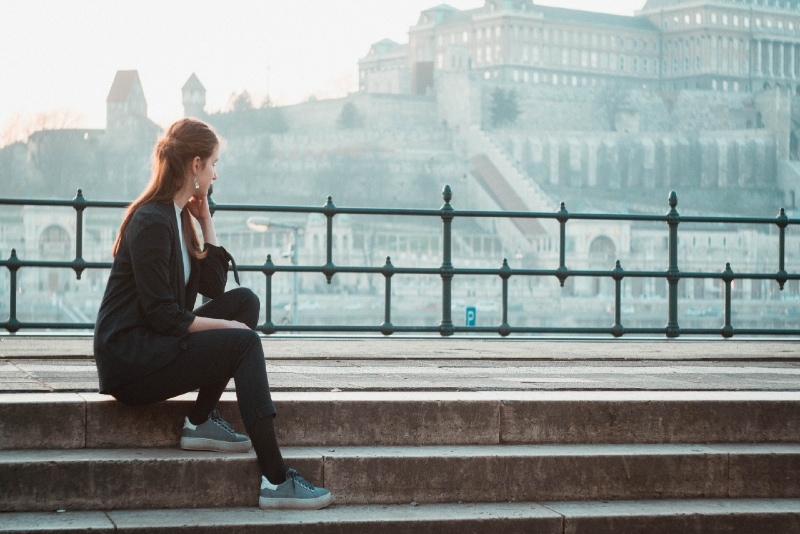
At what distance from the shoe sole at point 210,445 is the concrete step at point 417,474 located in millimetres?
24

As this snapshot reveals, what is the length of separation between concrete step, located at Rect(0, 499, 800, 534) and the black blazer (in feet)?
1.09

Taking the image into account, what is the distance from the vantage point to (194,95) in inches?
2872

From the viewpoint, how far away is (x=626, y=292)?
5619 cm

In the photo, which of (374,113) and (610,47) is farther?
(610,47)

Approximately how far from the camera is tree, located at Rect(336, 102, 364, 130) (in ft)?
236

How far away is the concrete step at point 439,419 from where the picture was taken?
2971 mm

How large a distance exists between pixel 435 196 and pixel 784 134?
20.4 m

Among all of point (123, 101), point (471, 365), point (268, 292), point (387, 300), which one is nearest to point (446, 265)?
point (387, 300)

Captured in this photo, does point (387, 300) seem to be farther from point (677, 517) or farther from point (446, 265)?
point (677, 517)

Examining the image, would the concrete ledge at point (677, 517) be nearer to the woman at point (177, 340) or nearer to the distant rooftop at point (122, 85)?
the woman at point (177, 340)

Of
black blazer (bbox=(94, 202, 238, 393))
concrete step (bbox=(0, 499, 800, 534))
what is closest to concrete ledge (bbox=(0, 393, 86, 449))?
black blazer (bbox=(94, 202, 238, 393))

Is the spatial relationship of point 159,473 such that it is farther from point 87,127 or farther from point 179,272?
point 87,127

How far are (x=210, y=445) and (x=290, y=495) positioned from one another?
0.83ft

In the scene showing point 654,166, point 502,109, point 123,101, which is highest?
point 502,109
